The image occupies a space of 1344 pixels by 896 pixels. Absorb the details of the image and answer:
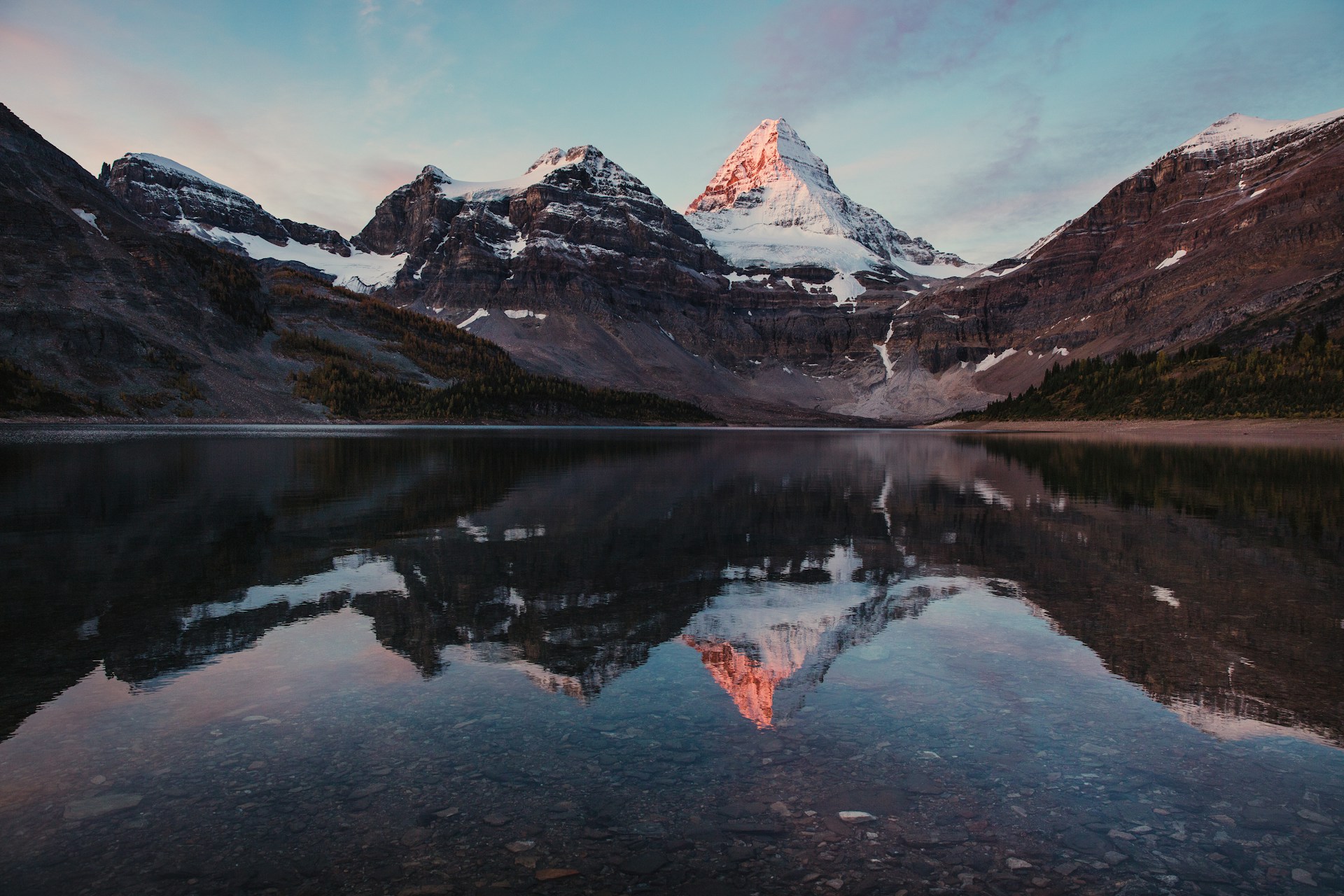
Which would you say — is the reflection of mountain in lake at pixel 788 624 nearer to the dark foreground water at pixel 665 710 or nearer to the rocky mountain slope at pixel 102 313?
the dark foreground water at pixel 665 710

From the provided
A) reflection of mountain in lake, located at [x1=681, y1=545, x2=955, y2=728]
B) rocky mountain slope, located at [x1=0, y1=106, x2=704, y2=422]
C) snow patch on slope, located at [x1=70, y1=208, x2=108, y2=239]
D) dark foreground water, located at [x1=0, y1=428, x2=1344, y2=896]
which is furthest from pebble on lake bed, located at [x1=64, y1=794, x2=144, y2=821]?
snow patch on slope, located at [x1=70, y1=208, x2=108, y2=239]

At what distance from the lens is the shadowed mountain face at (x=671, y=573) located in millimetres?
11164

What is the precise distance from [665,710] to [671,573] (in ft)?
27.4

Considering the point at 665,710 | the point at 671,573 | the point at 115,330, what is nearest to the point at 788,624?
the point at 671,573

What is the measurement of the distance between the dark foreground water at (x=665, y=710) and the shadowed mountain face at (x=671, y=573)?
12cm

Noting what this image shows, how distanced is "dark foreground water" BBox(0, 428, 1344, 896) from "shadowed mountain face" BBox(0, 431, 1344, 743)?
0.12m

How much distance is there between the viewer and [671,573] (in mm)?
17812

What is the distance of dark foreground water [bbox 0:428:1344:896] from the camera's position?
630 cm

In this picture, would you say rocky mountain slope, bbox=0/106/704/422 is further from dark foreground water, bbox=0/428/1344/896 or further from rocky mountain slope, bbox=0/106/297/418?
dark foreground water, bbox=0/428/1344/896

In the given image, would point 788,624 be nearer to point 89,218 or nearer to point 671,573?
point 671,573

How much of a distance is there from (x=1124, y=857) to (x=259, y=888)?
6.90m

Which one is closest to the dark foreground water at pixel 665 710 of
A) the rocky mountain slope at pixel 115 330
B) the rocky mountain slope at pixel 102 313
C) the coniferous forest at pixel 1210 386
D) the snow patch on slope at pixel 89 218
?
the coniferous forest at pixel 1210 386

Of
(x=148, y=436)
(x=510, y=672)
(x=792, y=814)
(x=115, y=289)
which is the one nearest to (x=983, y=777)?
(x=792, y=814)

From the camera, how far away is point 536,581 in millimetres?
16547
